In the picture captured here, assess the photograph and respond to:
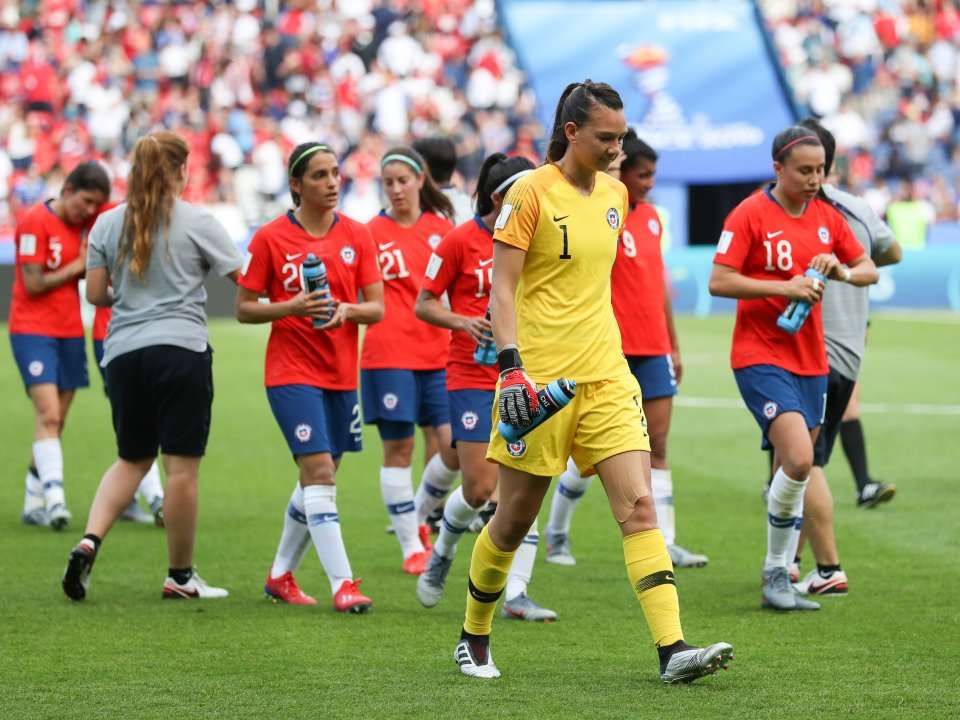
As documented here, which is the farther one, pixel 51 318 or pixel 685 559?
pixel 51 318

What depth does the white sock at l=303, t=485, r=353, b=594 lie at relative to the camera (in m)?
7.40

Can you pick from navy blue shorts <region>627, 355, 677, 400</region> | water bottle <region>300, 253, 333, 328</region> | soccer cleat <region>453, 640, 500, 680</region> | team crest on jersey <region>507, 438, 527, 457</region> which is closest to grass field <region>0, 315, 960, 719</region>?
soccer cleat <region>453, 640, 500, 680</region>

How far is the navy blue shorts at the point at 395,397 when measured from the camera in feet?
29.2

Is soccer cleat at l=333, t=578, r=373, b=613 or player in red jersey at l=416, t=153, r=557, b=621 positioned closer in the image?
player in red jersey at l=416, t=153, r=557, b=621

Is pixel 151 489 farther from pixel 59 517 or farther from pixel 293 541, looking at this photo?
pixel 293 541

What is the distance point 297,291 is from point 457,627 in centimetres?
172

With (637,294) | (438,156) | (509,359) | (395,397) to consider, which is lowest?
(395,397)

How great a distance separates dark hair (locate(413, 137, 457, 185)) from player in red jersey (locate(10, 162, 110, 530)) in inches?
74.3

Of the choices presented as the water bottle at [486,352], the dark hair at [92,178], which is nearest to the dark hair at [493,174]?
the water bottle at [486,352]

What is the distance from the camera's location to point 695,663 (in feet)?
18.2

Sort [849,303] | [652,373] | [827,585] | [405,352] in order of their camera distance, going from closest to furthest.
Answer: [827,585], [849,303], [652,373], [405,352]

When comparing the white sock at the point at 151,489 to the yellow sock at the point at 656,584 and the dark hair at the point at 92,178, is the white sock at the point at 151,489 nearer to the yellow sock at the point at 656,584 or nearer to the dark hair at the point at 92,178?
the dark hair at the point at 92,178

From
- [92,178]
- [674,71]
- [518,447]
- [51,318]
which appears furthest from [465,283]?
[674,71]

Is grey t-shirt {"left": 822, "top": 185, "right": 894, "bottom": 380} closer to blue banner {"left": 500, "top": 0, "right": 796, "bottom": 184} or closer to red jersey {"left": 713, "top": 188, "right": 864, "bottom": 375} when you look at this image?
Answer: red jersey {"left": 713, "top": 188, "right": 864, "bottom": 375}
